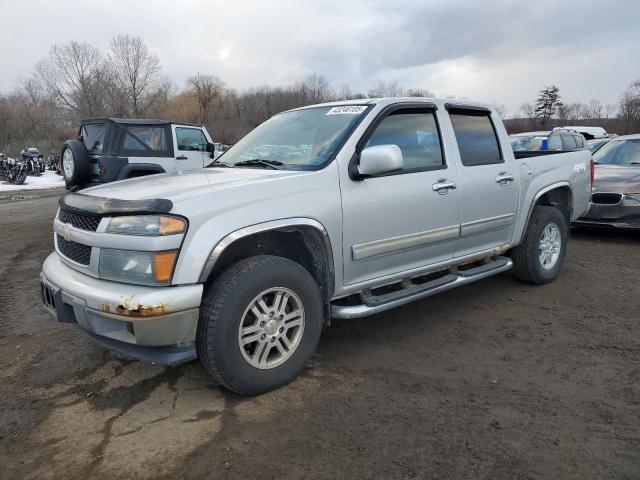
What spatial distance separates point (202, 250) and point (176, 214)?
238mm

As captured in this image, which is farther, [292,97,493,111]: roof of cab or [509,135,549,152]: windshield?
[509,135,549,152]: windshield

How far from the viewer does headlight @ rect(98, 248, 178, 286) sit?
2.58m

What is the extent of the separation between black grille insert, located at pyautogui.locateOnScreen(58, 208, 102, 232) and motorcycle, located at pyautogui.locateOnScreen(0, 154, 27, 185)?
20572mm

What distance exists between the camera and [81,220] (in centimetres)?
294

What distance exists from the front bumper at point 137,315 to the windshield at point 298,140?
1.30 m

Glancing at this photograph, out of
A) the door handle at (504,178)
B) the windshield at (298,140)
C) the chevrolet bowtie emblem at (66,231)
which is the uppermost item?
the windshield at (298,140)

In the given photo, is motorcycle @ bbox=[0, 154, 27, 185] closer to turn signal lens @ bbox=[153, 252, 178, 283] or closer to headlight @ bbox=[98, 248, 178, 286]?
headlight @ bbox=[98, 248, 178, 286]

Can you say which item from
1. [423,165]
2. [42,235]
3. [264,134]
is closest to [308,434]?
[423,165]

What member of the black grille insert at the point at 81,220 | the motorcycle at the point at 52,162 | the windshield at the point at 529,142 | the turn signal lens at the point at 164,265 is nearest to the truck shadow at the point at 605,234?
the windshield at the point at 529,142

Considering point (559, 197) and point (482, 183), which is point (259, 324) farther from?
point (559, 197)

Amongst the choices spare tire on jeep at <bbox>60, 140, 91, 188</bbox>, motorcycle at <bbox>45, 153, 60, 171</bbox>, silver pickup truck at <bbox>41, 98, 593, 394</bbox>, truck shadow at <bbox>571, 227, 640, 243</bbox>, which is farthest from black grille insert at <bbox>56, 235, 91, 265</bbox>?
motorcycle at <bbox>45, 153, 60, 171</bbox>

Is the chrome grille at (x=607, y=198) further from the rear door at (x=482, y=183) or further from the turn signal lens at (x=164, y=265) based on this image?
the turn signal lens at (x=164, y=265)

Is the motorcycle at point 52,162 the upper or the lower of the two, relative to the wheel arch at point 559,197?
upper

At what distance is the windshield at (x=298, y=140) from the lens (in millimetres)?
3479
